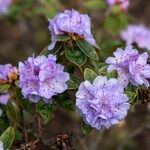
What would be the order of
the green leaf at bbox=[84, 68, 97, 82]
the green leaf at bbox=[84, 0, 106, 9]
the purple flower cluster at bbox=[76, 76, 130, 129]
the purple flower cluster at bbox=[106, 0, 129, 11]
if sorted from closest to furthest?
the purple flower cluster at bbox=[76, 76, 130, 129] < the green leaf at bbox=[84, 68, 97, 82] < the green leaf at bbox=[84, 0, 106, 9] < the purple flower cluster at bbox=[106, 0, 129, 11]

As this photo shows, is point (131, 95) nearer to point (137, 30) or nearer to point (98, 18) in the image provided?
point (137, 30)

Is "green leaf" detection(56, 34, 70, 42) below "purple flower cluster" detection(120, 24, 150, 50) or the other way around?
below

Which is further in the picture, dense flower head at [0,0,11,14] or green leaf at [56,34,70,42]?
dense flower head at [0,0,11,14]

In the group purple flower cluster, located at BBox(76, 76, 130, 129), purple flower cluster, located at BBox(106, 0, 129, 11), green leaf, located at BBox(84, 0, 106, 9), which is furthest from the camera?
purple flower cluster, located at BBox(106, 0, 129, 11)

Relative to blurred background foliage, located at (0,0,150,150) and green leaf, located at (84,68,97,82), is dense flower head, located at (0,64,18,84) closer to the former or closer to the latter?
blurred background foliage, located at (0,0,150,150)

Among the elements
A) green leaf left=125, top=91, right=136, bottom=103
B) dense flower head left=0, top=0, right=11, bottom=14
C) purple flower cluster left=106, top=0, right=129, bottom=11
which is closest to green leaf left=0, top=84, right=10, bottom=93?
green leaf left=125, top=91, right=136, bottom=103

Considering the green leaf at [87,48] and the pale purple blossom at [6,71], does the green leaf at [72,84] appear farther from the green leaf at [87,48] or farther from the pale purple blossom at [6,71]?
the pale purple blossom at [6,71]

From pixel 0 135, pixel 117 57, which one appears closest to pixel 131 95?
pixel 117 57
